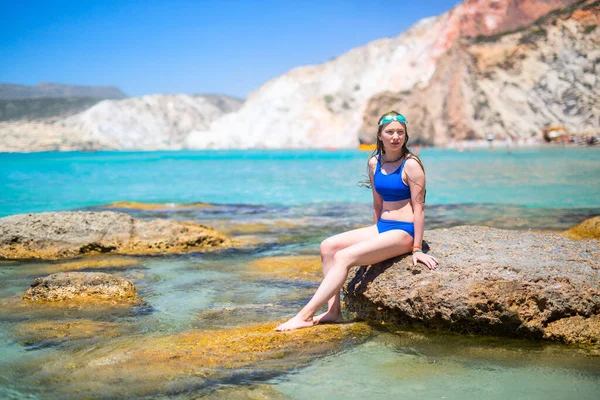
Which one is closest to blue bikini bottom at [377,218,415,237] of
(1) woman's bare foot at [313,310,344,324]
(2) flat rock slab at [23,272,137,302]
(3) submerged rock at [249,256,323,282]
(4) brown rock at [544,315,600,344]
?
(1) woman's bare foot at [313,310,344,324]

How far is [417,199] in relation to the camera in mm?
5078

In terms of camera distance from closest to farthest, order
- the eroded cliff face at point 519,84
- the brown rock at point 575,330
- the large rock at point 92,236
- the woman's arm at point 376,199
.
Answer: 1. the brown rock at point 575,330
2. the woman's arm at point 376,199
3. the large rock at point 92,236
4. the eroded cliff face at point 519,84

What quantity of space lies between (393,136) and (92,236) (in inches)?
249

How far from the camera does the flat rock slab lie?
6.27 m

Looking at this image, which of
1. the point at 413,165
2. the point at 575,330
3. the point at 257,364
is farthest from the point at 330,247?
the point at 575,330

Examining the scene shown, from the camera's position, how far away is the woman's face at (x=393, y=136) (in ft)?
16.7

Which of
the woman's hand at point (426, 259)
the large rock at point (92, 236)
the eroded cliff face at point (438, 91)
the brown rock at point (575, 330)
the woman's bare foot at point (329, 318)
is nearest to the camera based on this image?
the brown rock at point (575, 330)

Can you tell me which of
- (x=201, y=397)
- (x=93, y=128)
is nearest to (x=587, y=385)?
(x=201, y=397)

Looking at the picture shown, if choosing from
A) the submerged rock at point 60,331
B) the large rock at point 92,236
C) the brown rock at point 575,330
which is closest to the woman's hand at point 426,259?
the brown rock at point 575,330

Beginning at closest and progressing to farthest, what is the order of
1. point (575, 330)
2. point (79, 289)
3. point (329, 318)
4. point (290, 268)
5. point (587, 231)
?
point (575, 330), point (329, 318), point (79, 289), point (290, 268), point (587, 231)

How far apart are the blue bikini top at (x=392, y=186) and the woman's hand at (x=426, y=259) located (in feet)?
1.74

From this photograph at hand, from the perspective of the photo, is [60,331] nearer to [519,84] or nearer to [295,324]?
[295,324]

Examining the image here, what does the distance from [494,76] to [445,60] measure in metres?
8.97

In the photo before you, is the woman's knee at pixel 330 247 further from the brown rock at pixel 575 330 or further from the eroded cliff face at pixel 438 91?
the eroded cliff face at pixel 438 91
